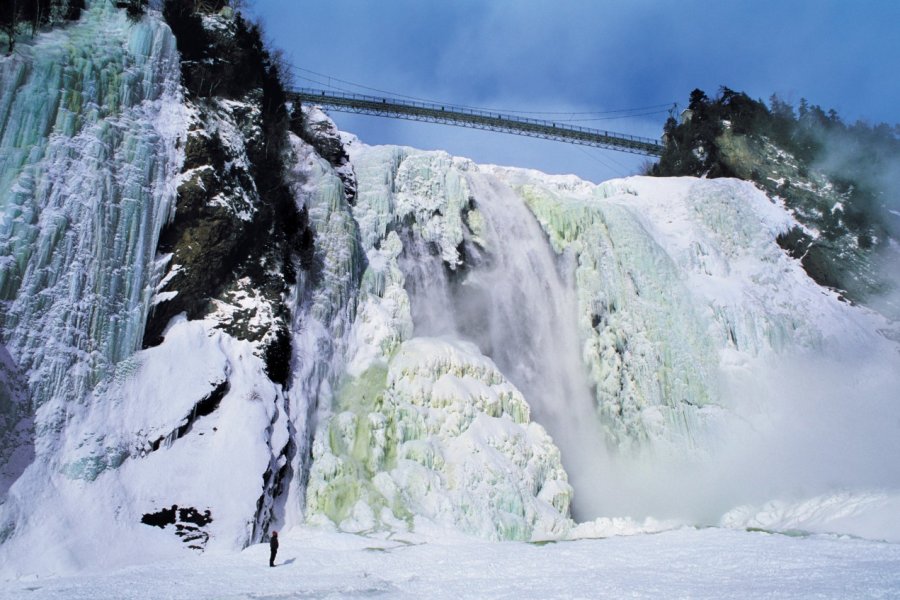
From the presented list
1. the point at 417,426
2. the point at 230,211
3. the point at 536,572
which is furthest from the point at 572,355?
the point at 536,572

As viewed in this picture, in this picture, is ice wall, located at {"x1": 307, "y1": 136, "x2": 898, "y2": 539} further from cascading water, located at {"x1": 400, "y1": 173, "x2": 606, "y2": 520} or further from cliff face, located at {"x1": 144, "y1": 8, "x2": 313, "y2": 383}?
cliff face, located at {"x1": 144, "y1": 8, "x2": 313, "y2": 383}

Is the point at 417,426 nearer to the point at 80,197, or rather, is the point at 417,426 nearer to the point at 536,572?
the point at 536,572

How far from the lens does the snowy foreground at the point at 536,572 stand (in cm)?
984

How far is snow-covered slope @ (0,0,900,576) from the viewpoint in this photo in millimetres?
14953

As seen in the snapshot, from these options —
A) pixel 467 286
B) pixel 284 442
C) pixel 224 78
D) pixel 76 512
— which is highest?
pixel 224 78

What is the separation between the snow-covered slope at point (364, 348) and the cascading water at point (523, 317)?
96mm

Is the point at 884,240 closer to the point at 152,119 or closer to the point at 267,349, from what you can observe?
the point at 267,349

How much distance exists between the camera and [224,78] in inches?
834

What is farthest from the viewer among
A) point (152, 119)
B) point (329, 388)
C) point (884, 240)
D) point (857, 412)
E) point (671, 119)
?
point (671, 119)

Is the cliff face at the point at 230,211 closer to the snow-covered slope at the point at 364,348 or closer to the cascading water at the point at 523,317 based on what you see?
the snow-covered slope at the point at 364,348

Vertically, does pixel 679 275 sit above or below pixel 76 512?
above

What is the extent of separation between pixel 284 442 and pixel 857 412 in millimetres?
22052

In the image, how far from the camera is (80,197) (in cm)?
1606

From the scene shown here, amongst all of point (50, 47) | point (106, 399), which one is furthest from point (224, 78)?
point (106, 399)
